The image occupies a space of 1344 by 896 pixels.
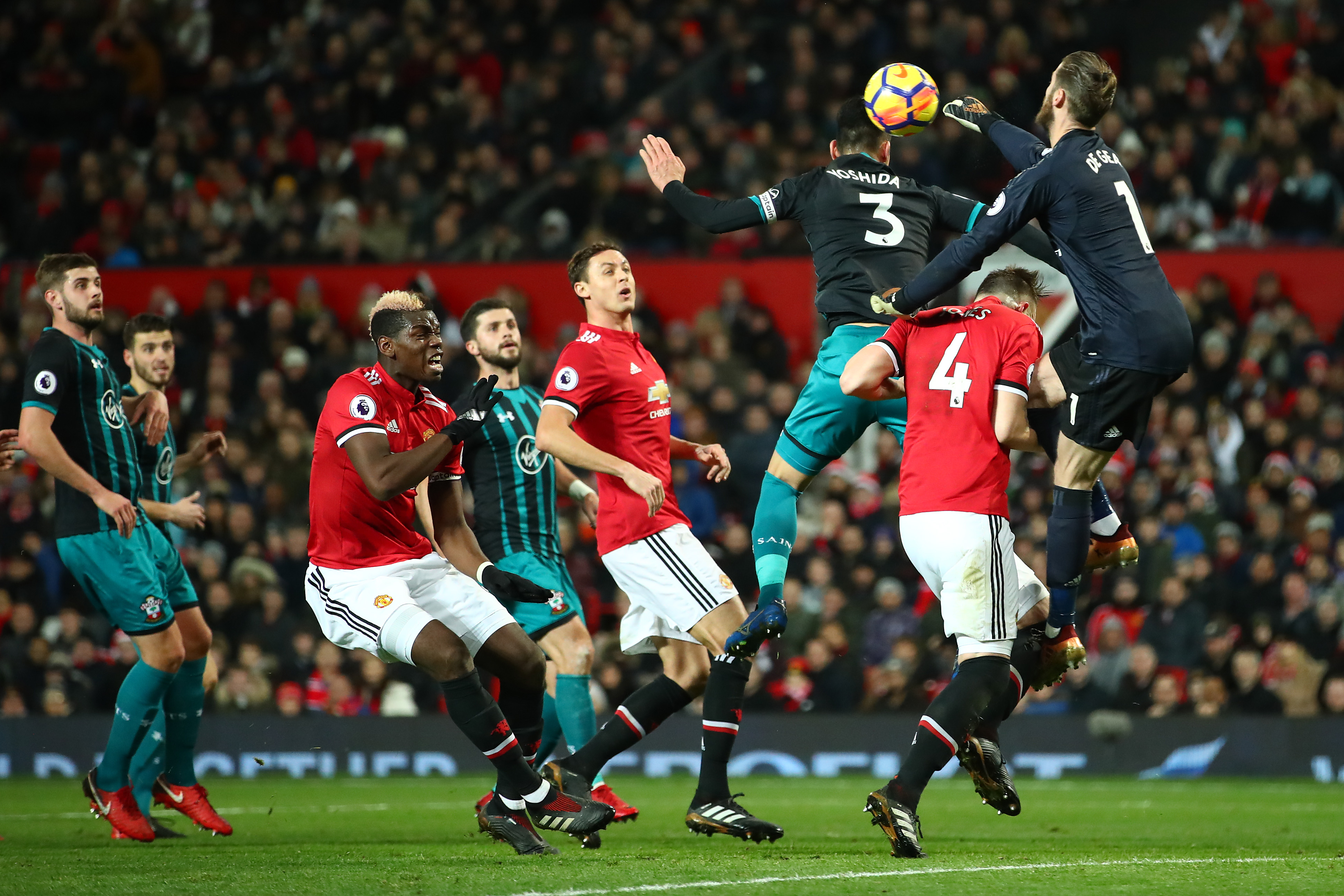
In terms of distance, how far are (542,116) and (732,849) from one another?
40.8 ft

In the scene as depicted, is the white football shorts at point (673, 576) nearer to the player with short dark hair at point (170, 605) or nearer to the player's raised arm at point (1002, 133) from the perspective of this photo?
the player's raised arm at point (1002, 133)

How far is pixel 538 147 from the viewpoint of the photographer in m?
17.4

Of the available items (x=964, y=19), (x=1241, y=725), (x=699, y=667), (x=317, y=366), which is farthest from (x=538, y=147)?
(x=699, y=667)

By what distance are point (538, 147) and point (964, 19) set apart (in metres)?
4.70

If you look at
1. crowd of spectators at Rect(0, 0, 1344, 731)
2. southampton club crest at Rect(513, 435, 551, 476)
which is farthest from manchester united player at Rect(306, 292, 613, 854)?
crowd of spectators at Rect(0, 0, 1344, 731)

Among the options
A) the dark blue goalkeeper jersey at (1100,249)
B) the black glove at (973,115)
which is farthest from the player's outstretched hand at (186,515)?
the black glove at (973,115)

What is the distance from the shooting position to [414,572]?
6.84m

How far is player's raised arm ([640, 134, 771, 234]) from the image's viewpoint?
24.7 feet

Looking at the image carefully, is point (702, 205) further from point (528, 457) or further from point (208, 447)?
point (208, 447)

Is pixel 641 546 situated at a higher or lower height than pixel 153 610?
higher

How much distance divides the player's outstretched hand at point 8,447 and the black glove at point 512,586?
8.90 ft

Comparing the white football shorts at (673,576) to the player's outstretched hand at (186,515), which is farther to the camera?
the player's outstretched hand at (186,515)

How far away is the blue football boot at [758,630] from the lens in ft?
22.6

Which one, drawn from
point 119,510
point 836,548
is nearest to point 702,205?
point 119,510
